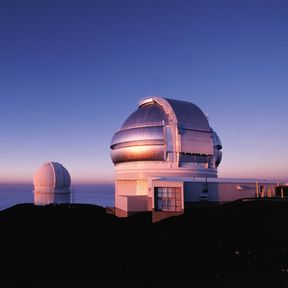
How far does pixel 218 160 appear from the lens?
143ft

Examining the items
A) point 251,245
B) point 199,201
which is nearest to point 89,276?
point 251,245

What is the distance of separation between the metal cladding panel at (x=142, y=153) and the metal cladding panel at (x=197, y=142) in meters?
2.85

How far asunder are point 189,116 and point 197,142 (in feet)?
11.8

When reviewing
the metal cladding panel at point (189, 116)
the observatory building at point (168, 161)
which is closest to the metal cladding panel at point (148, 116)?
the observatory building at point (168, 161)

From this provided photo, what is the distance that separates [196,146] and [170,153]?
368cm

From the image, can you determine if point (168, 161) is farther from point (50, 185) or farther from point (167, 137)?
point (50, 185)

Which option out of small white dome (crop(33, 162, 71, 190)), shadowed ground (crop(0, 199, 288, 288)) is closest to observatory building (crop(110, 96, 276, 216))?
shadowed ground (crop(0, 199, 288, 288))

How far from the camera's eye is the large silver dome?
3838 centimetres

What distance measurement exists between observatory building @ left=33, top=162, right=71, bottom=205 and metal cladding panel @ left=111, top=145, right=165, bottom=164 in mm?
18400

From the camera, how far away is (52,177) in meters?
54.5

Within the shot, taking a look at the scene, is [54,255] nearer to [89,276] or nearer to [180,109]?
[89,276]

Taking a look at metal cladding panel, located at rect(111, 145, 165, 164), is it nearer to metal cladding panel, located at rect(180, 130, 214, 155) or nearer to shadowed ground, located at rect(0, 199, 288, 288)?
metal cladding panel, located at rect(180, 130, 214, 155)

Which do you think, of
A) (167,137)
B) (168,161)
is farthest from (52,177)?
(167,137)

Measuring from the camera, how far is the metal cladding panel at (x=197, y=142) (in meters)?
39.0
